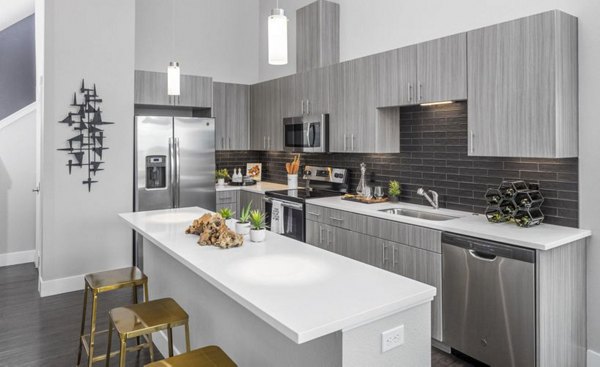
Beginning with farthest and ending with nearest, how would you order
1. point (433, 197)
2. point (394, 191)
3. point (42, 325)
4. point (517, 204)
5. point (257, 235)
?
point (394, 191)
point (433, 197)
point (42, 325)
point (517, 204)
point (257, 235)

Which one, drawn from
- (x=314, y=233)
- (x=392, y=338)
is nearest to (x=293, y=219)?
(x=314, y=233)

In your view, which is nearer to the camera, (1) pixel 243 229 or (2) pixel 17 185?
(1) pixel 243 229

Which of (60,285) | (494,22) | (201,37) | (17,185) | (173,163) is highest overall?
(201,37)

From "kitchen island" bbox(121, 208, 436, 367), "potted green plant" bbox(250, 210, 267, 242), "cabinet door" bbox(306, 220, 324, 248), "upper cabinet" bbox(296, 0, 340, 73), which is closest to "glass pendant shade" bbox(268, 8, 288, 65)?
"potted green plant" bbox(250, 210, 267, 242)

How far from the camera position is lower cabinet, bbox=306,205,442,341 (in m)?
3.13

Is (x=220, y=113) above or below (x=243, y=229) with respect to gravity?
above

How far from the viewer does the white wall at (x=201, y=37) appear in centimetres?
557

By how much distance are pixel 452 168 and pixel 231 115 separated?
10.8 ft

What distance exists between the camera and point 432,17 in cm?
388

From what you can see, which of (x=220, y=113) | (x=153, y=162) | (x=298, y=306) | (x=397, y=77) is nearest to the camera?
(x=298, y=306)

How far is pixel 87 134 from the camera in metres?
4.50

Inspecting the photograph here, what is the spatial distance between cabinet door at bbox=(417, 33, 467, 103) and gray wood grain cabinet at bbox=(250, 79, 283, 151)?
7.40ft

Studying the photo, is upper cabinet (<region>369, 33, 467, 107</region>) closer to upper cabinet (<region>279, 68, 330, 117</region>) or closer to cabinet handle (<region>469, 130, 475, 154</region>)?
cabinet handle (<region>469, 130, 475, 154</region>)

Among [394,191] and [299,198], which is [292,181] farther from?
[394,191]
